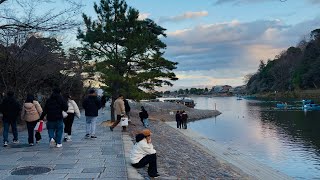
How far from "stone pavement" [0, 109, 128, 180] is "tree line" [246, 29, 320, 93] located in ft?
300

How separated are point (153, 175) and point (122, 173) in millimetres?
761

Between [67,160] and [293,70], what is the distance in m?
112

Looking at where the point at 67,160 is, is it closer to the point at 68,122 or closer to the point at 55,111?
the point at 55,111

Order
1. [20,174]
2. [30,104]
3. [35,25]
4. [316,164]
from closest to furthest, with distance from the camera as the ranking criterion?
[20,174], [35,25], [30,104], [316,164]

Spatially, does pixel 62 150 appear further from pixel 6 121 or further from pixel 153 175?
pixel 153 175

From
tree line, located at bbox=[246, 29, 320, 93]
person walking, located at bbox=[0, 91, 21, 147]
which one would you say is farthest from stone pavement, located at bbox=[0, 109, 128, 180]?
tree line, located at bbox=[246, 29, 320, 93]

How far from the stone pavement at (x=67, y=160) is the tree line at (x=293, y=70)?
91370 mm

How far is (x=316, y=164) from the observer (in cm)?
1753

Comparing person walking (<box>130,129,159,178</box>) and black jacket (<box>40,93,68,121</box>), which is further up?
black jacket (<box>40,93,68,121</box>)

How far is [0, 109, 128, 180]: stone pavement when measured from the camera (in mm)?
7430

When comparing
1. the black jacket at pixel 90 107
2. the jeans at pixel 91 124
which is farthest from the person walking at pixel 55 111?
the jeans at pixel 91 124

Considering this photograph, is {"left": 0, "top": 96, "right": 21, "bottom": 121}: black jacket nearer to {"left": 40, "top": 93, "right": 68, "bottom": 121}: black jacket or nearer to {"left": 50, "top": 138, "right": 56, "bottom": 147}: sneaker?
{"left": 40, "top": 93, "right": 68, "bottom": 121}: black jacket

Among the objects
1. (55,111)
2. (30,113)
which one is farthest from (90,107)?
(55,111)

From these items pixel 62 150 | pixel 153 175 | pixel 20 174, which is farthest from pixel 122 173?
pixel 62 150
